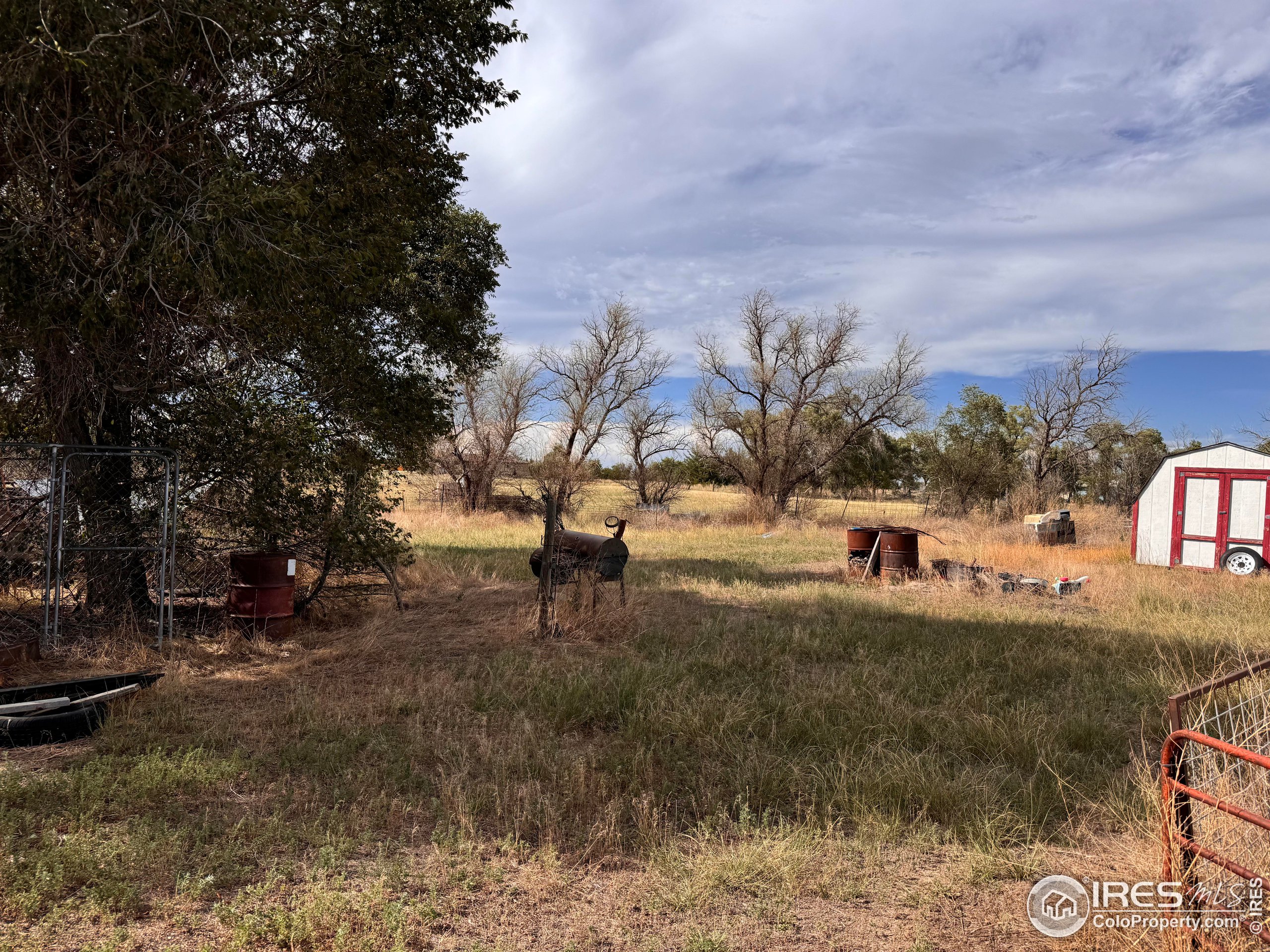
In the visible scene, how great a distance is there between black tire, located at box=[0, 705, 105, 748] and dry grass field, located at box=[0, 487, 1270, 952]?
10 cm

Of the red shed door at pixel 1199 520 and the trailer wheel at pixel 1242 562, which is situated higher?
the red shed door at pixel 1199 520

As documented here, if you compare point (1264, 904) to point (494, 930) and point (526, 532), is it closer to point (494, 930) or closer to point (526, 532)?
point (494, 930)

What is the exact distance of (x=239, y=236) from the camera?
6.38 meters

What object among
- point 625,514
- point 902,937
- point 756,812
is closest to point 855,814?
point 756,812

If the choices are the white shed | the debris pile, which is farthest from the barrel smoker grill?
the debris pile

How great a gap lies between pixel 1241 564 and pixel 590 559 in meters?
14.0

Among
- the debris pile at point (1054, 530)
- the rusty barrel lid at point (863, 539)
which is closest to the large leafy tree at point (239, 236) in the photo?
the rusty barrel lid at point (863, 539)

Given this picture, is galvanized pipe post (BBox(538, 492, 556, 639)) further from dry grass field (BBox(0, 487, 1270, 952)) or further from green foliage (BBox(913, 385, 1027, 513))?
green foliage (BBox(913, 385, 1027, 513))

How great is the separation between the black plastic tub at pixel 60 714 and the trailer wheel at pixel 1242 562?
18.4 meters

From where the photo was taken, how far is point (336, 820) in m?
4.27

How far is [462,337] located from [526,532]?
12352 mm

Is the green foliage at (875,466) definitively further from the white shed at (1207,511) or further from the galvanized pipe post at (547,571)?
the galvanized pipe post at (547,571)

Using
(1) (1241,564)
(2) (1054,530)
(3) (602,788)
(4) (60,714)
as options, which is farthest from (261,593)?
(2) (1054,530)

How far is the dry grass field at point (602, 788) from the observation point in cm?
342
